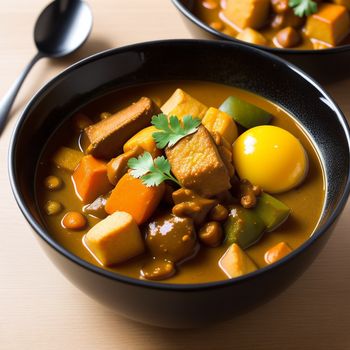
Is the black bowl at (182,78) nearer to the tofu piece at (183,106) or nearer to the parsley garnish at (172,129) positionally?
the tofu piece at (183,106)

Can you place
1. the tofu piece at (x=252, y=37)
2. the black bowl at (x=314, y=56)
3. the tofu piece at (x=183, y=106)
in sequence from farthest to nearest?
the tofu piece at (x=252, y=37) → the black bowl at (x=314, y=56) → the tofu piece at (x=183, y=106)

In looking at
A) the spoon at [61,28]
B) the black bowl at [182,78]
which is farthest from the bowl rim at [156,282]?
the spoon at [61,28]

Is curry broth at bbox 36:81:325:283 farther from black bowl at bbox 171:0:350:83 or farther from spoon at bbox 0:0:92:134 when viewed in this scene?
spoon at bbox 0:0:92:134

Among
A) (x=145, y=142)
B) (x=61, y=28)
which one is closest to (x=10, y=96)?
(x=61, y=28)

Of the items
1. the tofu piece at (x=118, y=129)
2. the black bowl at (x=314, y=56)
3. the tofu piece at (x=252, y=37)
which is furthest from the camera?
the tofu piece at (x=252, y=37)

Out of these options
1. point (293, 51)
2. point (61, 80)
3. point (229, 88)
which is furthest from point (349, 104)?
point (61, 80)
